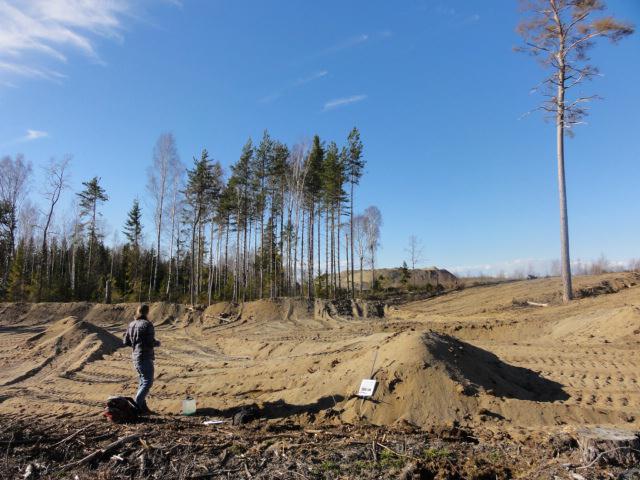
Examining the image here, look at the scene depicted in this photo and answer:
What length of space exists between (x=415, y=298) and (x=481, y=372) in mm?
28893

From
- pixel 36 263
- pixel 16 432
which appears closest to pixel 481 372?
pixel 16 432

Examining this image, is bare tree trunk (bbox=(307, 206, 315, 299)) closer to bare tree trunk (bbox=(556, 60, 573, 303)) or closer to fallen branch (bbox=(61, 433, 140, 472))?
bare tree trunk (bbox=(556, 60, 573, 303))

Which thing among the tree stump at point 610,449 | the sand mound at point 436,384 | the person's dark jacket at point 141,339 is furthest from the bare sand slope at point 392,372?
the tree stump at point 610,449

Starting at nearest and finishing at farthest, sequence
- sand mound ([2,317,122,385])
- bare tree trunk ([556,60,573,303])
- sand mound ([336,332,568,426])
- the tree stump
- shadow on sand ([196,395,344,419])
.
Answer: the tree stump → sand mound ([336,332,568,426]) → shadow on sand ([196,395,344,419]) → sand mound ([2,317,122,385]) → bare tree trunk ([556,60,573,303])

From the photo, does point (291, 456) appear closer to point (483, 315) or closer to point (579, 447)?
point (579, 447)

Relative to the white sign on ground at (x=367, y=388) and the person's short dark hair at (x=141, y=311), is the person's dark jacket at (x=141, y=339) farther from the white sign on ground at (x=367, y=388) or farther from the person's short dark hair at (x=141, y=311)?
the white sign on ground at (x=367, y=388)

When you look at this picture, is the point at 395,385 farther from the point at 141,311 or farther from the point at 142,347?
the point at 141,311

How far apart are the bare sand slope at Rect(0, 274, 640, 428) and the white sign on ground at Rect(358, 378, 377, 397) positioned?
0.44ft

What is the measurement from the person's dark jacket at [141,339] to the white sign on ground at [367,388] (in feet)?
11.2

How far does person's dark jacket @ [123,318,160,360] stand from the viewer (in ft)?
23.2

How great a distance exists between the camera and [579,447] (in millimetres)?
4238

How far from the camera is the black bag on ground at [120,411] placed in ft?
21.0

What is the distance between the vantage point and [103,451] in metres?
4.63

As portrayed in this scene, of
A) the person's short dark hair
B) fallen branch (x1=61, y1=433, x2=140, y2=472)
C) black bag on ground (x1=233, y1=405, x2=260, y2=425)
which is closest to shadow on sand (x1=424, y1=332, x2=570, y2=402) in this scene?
black bag on ground (x1=233, y1=405, x2=260, y2=425)
